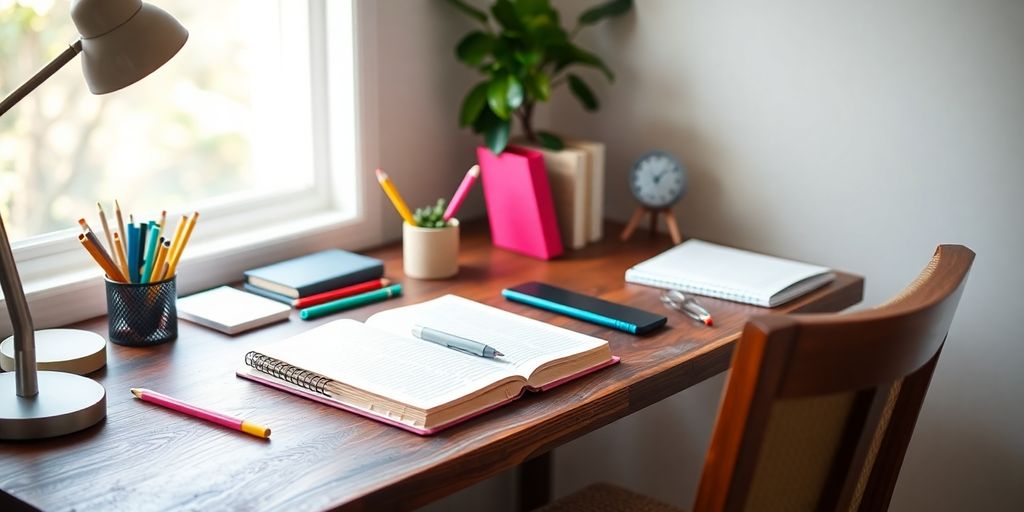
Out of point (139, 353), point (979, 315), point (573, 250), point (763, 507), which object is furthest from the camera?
point (573, 250)

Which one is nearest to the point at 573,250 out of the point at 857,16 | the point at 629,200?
the point at 629,200

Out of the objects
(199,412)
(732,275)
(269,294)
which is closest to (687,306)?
(732,275)

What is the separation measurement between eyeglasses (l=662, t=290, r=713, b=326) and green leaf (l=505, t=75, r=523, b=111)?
440 millimetres

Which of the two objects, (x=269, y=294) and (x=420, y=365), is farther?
(x=269, y=294)

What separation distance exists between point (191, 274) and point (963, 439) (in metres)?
1.34

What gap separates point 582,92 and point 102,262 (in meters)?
1.00

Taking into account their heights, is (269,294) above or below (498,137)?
below

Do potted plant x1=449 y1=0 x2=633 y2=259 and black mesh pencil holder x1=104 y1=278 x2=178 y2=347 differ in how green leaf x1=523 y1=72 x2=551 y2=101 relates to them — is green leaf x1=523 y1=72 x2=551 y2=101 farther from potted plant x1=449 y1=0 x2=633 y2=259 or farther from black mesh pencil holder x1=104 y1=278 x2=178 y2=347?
black mesh pencil holder x1=104 y1=278 x2=178 y2=347

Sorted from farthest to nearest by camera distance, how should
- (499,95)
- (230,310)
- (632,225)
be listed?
(632,225), (499,95), (230,310)

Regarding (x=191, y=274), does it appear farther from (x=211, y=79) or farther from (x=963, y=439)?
(x=963, y=439)

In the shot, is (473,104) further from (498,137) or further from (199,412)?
(199,412)

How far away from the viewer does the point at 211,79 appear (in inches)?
75.5

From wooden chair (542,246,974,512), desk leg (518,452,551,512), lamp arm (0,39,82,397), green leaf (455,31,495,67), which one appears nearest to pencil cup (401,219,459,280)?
green leaf (455,31,495,67)

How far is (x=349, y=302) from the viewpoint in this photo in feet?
5.31
